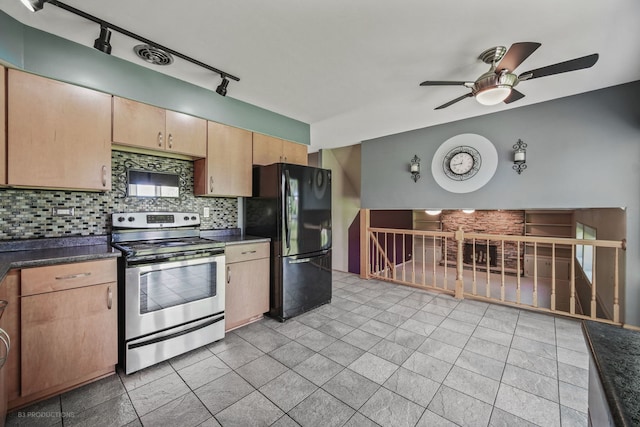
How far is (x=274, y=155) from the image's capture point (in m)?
3.35

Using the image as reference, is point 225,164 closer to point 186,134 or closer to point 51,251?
point 186,134

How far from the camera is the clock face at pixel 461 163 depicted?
134 inches

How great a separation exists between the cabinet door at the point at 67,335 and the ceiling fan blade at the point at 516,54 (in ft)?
10.2

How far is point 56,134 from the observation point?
189cm

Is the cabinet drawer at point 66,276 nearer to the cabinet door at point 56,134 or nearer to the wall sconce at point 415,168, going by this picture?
the cabinet door at point 56,134

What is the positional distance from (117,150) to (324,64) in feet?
6.54

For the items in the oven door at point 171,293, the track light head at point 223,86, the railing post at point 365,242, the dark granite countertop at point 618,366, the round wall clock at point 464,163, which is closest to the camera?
the dark granite countertop at point 618,366

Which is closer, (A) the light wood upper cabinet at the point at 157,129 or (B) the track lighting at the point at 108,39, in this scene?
(B) the track lighting at the point at 108,39

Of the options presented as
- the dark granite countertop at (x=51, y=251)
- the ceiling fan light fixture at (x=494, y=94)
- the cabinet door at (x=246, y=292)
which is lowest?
the cabinet door at (x=246, y=292)

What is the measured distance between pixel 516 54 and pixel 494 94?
0.36 m

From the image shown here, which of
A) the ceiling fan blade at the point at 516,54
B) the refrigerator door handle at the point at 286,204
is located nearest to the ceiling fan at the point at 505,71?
the ceiling fan blade at the point at 516,54

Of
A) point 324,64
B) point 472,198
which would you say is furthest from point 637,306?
point 324,64

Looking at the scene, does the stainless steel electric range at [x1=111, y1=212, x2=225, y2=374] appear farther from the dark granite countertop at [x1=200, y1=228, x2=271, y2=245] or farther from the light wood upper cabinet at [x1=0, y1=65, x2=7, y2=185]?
the light wood upper cabinet at [x1=0, y1=65, x2=7, y2=185]

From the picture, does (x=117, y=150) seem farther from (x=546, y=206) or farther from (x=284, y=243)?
(x=546, y=206)
